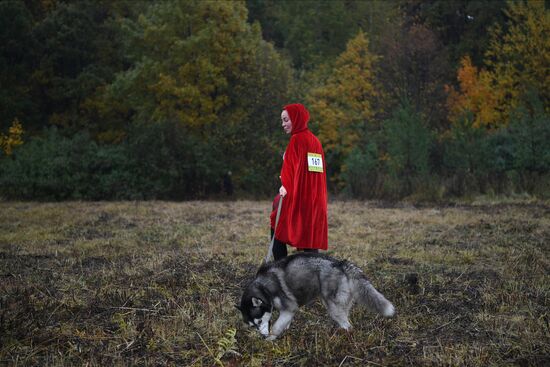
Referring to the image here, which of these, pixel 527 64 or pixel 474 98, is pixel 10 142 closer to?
pixel 474 98

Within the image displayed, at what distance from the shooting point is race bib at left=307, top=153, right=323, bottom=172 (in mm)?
A: 6230

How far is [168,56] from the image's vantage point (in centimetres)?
2833

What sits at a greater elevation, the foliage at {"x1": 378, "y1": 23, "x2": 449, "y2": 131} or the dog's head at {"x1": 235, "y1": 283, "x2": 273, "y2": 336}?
the foliage at {"x1": 378, "y1": 23, "x2": 449, "y2": 131}

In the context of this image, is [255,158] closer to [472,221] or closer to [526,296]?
[472,221]

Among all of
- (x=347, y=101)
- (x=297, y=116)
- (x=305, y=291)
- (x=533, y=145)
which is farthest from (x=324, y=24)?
(x=305, y=291)

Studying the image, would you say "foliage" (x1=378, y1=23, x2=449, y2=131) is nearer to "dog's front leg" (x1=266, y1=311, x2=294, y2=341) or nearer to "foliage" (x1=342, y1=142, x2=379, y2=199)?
"foliage" (x1=342, y1=142, x2=379, y2=199)

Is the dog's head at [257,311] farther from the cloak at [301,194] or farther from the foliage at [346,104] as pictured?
the foliage at [346,104]

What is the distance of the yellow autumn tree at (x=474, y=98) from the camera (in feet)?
92.4

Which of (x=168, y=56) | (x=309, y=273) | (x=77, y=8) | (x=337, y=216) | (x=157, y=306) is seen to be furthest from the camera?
(x=77, y=8)

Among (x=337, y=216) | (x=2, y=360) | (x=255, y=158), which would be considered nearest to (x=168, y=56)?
(x=255, y=158)

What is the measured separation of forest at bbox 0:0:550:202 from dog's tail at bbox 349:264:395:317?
543 inches

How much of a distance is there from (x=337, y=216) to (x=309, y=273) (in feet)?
28.5

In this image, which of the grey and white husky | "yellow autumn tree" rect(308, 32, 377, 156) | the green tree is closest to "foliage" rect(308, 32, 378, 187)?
"yellow autumn tree" rect(308, 32, 377, 156)

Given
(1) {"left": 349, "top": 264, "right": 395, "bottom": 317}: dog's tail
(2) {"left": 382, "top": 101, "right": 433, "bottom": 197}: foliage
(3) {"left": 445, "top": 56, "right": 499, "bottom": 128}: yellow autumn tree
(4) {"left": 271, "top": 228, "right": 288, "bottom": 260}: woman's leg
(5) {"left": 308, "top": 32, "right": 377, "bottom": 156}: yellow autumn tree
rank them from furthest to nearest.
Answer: (5) {"left": 308, "top": 32, "right": 377, "bottom": 156}: yellow autumn tree < (3) {"left": 445, "top": 56, "right": 499, "bottom": 128}: yellow autumn tree < (2) {"left": 382, "top": 101, "right": 433, "bottom": 197}: foliage < (4) {"left": 271, "top": 228, "right": 288, "bottom": 260}: woman's leg < (1) {"left": 349, "top": 264, "right": 395, "bottom": 317}: dog's tail
